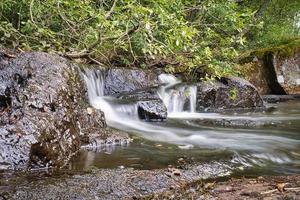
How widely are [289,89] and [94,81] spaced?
5.89m

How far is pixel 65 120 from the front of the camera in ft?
16.2

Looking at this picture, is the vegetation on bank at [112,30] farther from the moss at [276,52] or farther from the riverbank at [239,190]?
the riverbank at [239,190]

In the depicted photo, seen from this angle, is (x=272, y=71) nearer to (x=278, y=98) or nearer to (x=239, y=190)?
(x=278, y=98)

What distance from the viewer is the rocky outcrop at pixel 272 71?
11781mm

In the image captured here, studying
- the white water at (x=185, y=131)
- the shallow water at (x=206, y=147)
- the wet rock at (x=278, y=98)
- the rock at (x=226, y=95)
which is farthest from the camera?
the wet rock at (x=278, y=98)

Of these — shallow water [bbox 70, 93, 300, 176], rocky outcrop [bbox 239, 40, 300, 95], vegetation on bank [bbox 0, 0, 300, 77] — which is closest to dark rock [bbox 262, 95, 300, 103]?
rocky outcrop [bbox 239, 40, 300, 95]

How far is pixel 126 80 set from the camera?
9.38 metres

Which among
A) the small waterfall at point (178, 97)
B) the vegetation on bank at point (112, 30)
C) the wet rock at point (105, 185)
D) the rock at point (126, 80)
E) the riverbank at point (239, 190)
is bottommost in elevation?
the riverbank at point (239, 190)

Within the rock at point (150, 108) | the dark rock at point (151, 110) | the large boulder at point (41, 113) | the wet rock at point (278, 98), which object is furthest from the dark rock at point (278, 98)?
the large boulder at point (41, 113)

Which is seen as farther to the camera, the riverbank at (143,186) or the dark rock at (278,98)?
the dark rock at (278,98)

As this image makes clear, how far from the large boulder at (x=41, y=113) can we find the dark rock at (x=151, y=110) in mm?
1612

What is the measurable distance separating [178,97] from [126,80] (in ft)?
3.93

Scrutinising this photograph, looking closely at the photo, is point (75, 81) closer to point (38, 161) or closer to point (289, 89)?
point (38, 161)

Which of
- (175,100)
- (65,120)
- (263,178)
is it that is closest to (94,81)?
(175,100)
